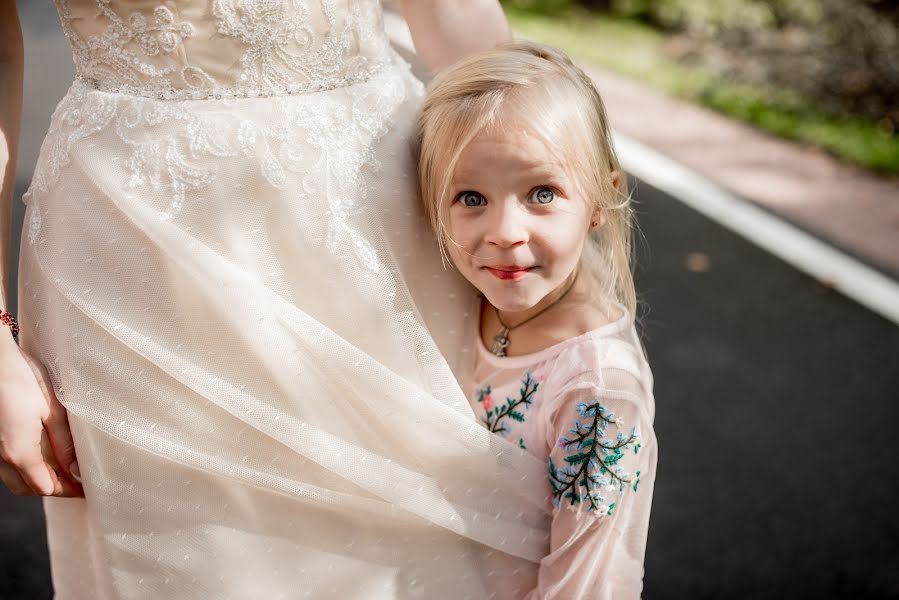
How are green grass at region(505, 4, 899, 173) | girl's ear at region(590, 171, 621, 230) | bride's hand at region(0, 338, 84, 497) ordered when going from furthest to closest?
green grass at region(505, 4, 899, 173), girl's ear at region(590, 171, 621, 230), bride's hand at region(0, 338, 84, 497)

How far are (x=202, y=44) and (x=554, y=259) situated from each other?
2.13ft

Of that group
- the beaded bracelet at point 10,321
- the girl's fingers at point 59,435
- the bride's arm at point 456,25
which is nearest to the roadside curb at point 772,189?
the bride's arm at point 456,25

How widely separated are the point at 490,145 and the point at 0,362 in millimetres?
811

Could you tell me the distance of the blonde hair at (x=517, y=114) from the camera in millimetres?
1367

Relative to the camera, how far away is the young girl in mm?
1363

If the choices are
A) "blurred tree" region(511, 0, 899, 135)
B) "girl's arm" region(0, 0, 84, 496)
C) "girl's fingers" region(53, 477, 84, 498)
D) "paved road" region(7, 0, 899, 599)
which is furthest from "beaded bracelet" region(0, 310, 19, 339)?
"blurred tree" region(511, 0, 899, 135)

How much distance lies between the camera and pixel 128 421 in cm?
131

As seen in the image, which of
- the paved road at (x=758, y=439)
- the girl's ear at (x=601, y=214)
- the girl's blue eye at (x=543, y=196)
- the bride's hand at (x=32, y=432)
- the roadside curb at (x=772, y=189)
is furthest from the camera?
the roadside curb at (x=772, y=189)

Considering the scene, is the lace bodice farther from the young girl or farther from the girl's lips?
the girl's lips

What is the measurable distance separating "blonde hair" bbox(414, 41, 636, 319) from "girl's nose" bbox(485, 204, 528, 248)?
0.09 meters

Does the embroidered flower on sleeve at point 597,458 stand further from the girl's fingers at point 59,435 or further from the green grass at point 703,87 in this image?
the green grass at point 703,87

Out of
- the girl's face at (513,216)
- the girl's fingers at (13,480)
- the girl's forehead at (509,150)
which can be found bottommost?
the girl's fingers at (13,480)

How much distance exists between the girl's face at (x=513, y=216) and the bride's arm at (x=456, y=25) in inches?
12.9

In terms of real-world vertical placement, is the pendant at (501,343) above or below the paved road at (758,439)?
above
